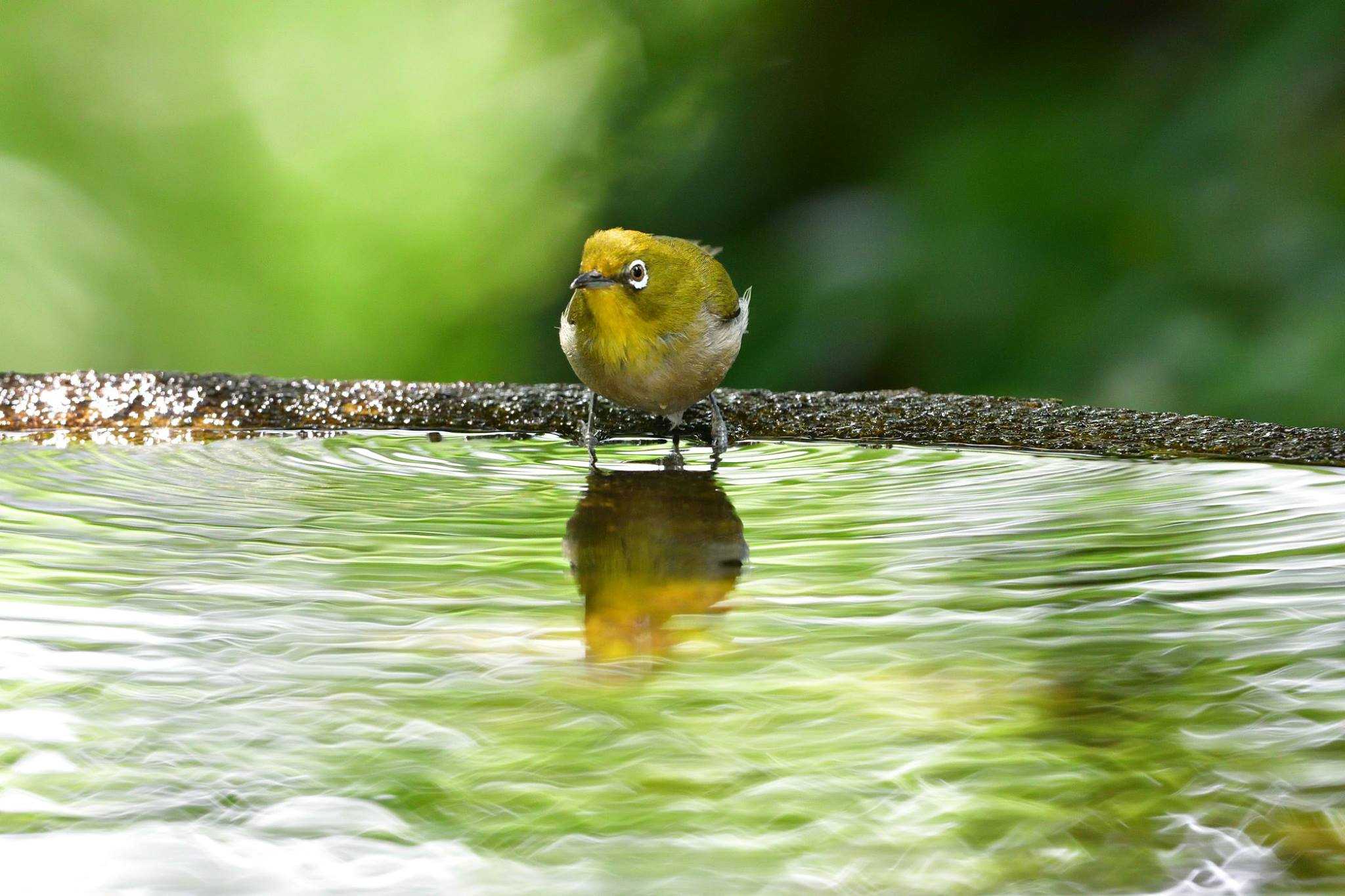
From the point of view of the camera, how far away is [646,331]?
346 centimetres

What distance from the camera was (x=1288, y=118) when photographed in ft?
17.4

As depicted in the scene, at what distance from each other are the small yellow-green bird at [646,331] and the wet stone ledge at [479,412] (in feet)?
0.57

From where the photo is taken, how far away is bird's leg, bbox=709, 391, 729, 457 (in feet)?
11.6

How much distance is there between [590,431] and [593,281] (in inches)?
19.0

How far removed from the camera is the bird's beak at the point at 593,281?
10.8 ft

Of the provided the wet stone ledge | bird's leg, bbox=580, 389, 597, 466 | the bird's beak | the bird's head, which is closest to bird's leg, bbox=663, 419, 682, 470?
the wet stone ledge

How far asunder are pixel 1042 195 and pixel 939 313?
635 mm

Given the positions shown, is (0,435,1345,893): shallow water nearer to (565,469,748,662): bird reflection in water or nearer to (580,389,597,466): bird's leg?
(565,469,748,662): bird reflection in water

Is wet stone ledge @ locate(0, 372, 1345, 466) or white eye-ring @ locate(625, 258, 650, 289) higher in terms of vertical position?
white eye-ring @ locate(625, 258, 650, 289)

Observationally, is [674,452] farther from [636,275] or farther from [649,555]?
[649,555]

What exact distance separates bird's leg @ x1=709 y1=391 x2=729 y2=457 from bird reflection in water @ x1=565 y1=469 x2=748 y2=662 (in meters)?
0.33

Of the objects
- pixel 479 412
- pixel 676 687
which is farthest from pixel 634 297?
pixel 676 687

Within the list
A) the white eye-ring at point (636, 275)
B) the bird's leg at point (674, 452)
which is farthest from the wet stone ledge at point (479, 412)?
the white eye-ring at point (636, 275)

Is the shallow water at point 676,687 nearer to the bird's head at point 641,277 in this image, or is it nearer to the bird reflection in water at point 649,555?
the bird reflection in water at point 649,555
